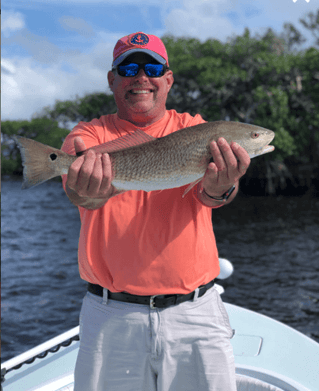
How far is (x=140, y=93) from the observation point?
2.96 metres

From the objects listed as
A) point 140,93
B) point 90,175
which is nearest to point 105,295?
point 90,175

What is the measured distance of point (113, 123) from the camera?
3.17m

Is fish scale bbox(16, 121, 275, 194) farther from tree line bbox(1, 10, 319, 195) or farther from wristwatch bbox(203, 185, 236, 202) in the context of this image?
tree line bbox(1, 10, 319, 195)

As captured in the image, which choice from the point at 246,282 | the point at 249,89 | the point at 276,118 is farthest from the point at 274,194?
the point at 246,282

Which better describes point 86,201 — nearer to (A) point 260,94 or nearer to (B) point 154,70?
(B) point 154,70

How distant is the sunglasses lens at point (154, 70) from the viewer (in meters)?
2.99

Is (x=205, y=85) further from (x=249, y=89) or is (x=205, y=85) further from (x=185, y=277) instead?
(x=185, y=277)

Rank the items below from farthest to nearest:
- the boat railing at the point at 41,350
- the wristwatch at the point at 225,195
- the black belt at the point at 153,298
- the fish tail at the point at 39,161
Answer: the boat railing at the point at 41,350, the black belt at the point at 153,298, the wristwatch at the point at 225,195, the fish tail at the point at 39,161

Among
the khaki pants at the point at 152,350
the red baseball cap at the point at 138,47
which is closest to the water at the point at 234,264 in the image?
the khaki pants at the point at 152,350

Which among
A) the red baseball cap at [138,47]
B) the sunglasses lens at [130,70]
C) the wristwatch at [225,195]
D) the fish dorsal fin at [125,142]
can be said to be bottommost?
the wristwatch at [225,195]

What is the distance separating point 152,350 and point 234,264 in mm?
15719

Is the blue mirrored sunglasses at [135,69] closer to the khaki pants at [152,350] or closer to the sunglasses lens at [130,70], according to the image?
the sunglasses lens at [130,70]

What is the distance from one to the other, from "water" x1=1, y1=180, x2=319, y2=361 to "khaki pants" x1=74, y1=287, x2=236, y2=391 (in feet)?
31.9

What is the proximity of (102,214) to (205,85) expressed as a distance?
33.6 metres
